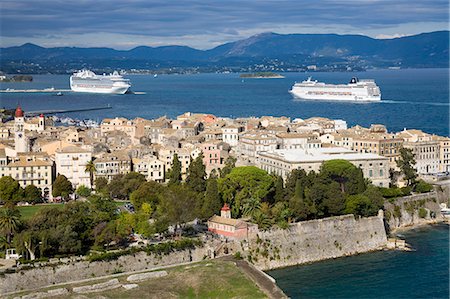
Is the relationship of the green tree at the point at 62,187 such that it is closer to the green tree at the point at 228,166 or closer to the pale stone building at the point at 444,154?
the green tree at the point at 228,166

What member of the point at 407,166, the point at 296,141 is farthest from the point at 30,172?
the point at 407,166

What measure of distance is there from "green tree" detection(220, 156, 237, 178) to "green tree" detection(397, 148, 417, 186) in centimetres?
1029

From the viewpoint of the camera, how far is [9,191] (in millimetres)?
40969

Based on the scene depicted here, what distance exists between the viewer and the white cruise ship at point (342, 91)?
125 meters

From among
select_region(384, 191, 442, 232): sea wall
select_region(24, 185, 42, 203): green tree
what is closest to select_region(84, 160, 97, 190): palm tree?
select_region(24, 185, 42, 203): green tree

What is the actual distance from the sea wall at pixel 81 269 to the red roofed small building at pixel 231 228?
1.77 m

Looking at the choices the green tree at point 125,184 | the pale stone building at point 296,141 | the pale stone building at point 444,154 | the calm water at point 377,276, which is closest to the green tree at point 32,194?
the green tree at point 125,184

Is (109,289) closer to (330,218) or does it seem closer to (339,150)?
(330,218)

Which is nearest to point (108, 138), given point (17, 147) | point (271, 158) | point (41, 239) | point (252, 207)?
point (17, 147)

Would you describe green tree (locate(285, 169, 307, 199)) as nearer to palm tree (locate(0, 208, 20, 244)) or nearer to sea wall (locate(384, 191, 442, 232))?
sea wall (locate(384, 191, 442, 232))

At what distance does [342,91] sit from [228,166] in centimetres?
8604

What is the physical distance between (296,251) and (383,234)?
549 cm

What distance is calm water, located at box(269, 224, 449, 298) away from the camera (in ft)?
99.4

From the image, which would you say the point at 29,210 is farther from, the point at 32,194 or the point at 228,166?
the point at 228,166
